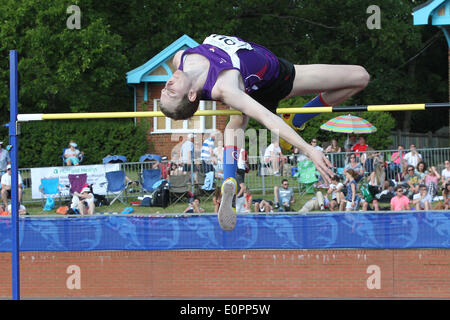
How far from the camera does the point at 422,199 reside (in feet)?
33.5

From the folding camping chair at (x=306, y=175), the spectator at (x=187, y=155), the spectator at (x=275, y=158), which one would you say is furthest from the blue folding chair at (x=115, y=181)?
the folding camping chair at (x=306, y=175)

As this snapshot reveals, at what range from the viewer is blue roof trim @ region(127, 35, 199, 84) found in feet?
49.4

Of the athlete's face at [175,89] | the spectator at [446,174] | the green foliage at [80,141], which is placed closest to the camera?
the athlete's face at [175,89]

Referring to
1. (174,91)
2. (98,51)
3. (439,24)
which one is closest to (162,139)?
(98,51)

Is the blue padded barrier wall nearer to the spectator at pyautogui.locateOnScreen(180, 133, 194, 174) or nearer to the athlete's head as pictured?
the spectator at pyautogui.locateOnScreen(180, 133, 194, 174)

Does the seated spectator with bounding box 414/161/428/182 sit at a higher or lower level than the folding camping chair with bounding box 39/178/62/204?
higher

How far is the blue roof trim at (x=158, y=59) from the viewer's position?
1506 cm

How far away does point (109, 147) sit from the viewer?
14648 millimetres

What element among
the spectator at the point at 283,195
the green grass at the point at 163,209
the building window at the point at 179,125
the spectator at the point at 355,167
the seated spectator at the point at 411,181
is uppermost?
the building window at the point at 179,125

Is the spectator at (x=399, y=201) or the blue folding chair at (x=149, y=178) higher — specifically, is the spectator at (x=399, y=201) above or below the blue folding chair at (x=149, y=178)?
below

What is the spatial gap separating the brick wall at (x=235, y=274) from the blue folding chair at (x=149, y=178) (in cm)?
174

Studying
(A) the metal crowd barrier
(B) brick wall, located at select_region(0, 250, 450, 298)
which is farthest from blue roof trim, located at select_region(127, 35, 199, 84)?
(B) brick wall, located at select_region(0, 250, 450, 298)

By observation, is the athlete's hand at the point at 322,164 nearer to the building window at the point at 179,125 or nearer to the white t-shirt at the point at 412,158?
Result: the white t-shirt at the point at 412,158

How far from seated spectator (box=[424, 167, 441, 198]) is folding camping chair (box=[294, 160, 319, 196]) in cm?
172
